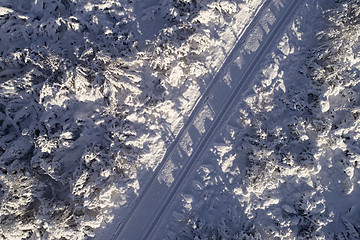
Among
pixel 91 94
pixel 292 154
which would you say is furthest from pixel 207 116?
pixel 91 94

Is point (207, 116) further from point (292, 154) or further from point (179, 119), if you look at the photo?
point (292, 154)

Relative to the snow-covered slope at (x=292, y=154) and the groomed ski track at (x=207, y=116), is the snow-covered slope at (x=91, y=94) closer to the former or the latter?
the groomed ski track at (x=207, y=116)

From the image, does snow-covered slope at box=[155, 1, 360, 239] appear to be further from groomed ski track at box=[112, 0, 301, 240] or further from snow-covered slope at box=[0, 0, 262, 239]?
snow-covered slope at box=[0, 0, 262, 239]

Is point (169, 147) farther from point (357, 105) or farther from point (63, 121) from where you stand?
point (357, 105)

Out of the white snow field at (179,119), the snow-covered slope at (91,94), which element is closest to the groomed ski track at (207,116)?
the white snow field at (179,119)

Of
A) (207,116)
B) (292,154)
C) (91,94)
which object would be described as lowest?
(91,94)

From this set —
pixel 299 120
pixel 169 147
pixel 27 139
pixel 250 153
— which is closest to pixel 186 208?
pixel 169 147

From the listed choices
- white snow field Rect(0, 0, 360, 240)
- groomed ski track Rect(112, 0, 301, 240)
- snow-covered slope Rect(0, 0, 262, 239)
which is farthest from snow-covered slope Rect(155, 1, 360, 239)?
snow-covered slope Rect(0, 0, 262, 239)

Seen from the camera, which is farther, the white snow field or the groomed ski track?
the groomed ski track
